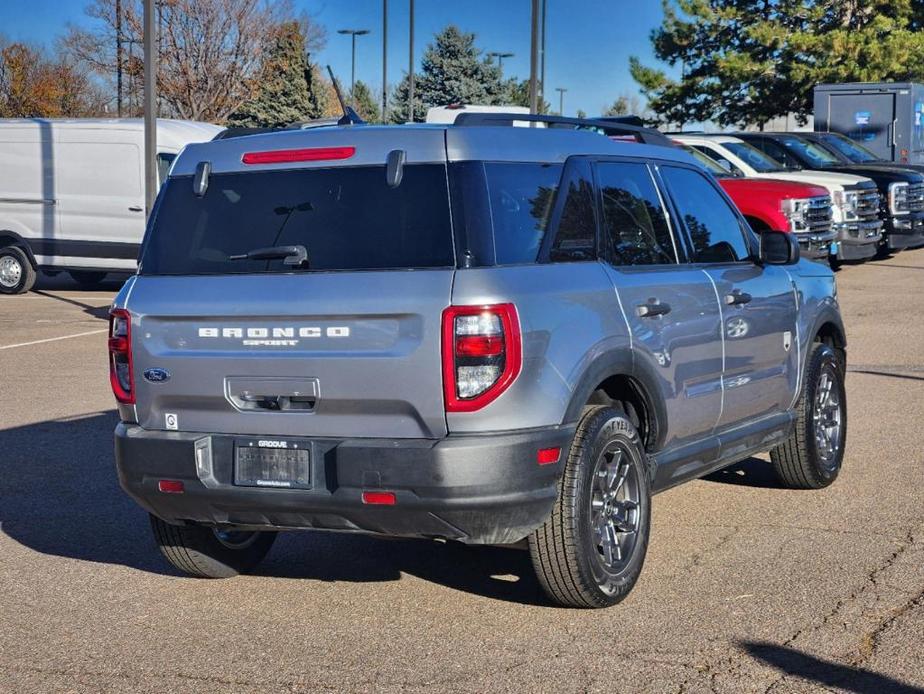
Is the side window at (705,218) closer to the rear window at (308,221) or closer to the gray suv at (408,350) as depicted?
the gray suv at (408,350)

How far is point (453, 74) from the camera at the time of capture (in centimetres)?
7250

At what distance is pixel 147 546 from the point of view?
6.79m

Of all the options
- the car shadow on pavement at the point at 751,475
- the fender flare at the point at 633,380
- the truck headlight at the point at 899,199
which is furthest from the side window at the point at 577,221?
the truck headlight at the point at 899,199

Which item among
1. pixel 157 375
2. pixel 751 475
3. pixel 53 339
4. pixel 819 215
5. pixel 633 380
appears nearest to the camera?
pixel 157 375

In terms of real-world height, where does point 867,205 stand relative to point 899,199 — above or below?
below

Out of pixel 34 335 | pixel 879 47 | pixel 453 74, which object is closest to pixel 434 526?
pixel 34 335

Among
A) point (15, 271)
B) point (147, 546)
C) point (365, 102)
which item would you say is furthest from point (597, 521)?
point (365, 102)

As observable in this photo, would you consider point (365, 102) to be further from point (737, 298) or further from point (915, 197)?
point (737, 298)

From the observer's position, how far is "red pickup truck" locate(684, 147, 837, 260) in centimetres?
1941

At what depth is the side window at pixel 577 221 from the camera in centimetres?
558

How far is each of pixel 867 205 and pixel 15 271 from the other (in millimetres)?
12893

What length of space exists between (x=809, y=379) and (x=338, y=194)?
320cm

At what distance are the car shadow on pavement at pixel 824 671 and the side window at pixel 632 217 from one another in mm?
1705

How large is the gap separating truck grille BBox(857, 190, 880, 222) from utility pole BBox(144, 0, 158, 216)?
10.4 meters
